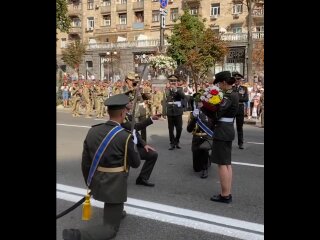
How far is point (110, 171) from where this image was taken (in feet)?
14.6

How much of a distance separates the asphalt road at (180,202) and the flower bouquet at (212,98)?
1390mm

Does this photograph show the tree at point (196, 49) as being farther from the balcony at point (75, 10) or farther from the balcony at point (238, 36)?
the balcony at point (75, 10)

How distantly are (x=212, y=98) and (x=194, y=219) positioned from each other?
1760mm

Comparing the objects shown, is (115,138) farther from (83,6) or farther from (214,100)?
(83,6)

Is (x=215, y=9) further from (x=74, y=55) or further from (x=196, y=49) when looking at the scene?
(x=196, y=49)

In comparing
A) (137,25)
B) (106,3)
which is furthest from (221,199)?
(106,3)

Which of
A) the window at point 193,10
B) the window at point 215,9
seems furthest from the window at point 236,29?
the window at point 193,10

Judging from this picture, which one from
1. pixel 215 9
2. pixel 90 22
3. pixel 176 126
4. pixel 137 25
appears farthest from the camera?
pixel 90 22

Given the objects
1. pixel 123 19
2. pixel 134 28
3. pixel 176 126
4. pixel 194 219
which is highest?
pixel 123 19

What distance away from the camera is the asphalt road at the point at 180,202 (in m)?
4.96

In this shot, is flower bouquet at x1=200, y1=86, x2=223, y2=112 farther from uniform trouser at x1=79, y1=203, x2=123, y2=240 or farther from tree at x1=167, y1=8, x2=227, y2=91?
tree at x1=167, y1=8, x2=227, y2=91

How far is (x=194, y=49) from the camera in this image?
104 feet
